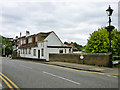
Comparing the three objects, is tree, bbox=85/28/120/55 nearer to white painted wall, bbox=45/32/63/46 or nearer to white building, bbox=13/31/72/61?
white building, bbox=13/31/72/61

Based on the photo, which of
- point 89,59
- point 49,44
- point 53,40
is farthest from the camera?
point 53,40

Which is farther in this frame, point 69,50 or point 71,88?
point 69,50

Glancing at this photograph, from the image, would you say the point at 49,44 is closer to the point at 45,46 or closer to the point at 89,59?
the point at 45,46

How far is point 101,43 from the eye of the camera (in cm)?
3709

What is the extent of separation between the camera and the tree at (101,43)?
36.2 m

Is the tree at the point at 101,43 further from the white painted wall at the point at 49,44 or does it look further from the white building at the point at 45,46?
the white painted wall at the point at 49,44

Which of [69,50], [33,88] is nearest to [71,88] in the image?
[33,88]

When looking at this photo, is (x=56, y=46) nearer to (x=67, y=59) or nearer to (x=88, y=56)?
(x=67, y=59)

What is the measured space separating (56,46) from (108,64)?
58.8 ft

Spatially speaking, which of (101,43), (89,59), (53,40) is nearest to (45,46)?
(53,40)

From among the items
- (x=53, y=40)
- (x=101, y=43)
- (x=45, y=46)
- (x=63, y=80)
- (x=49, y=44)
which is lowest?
(x=63, y=80)

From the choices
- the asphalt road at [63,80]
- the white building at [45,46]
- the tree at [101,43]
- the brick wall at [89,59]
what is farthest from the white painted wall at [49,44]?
the asphalt road at [63,80]

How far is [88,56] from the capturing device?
1820 centimetres

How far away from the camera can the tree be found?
36188 millimetres
